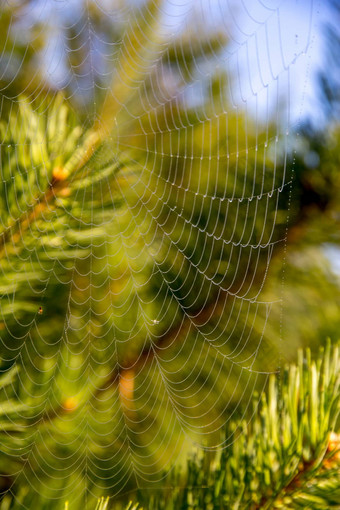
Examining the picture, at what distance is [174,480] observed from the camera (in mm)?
412

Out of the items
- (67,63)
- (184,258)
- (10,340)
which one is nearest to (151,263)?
(184,258)

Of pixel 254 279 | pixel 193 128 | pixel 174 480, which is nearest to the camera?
pixel 174 480

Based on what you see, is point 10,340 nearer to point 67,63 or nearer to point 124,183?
point 124,183

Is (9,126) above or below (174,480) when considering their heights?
above

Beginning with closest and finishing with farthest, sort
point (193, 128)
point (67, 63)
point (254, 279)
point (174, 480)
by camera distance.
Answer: point (174, 480) < point (254, 279) < point (193, 128) < point (67, 63)

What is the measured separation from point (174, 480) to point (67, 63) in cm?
94

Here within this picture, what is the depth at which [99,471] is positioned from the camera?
600 millimetres

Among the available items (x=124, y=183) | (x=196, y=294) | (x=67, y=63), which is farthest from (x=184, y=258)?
(x=67, y=63)

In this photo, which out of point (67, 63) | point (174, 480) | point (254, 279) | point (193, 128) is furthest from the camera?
point (67, 63)

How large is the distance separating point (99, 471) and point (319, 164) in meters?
0.35

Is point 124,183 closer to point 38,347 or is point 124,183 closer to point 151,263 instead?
point 151,263

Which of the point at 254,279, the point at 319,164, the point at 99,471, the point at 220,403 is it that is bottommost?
the point at 99,471

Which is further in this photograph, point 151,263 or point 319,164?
point 151,263

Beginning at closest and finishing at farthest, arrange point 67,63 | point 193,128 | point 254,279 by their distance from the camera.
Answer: point 254,279
point 193,128
point 67,63
